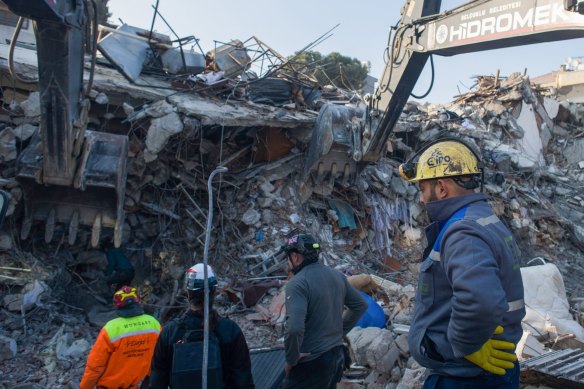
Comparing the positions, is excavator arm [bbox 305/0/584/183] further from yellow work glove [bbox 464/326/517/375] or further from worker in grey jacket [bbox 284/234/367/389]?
yellow work glove [bbox 464/326/517/375]

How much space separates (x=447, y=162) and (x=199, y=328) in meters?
1.36

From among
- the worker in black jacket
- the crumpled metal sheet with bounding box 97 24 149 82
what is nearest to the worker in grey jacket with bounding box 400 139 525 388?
the worker in black jacket

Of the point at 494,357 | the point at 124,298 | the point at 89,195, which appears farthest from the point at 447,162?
the point at 89,195

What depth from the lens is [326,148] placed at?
8.33 m

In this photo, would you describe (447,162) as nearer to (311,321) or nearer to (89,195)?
(311,321)

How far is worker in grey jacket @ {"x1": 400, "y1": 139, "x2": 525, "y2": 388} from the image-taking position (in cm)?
176

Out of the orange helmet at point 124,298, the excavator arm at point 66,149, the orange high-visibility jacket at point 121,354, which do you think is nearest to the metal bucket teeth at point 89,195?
the excavator arm at point 66,149

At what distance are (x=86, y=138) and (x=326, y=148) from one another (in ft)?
13.1

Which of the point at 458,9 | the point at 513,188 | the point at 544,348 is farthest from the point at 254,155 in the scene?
the point at 513,188

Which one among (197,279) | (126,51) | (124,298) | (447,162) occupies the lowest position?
(124,298)

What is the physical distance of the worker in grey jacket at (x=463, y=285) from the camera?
176 cm

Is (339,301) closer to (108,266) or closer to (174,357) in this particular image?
(174,357)

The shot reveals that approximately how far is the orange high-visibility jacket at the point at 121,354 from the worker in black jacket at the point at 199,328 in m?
0.95

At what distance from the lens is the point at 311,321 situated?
310 centimetres
